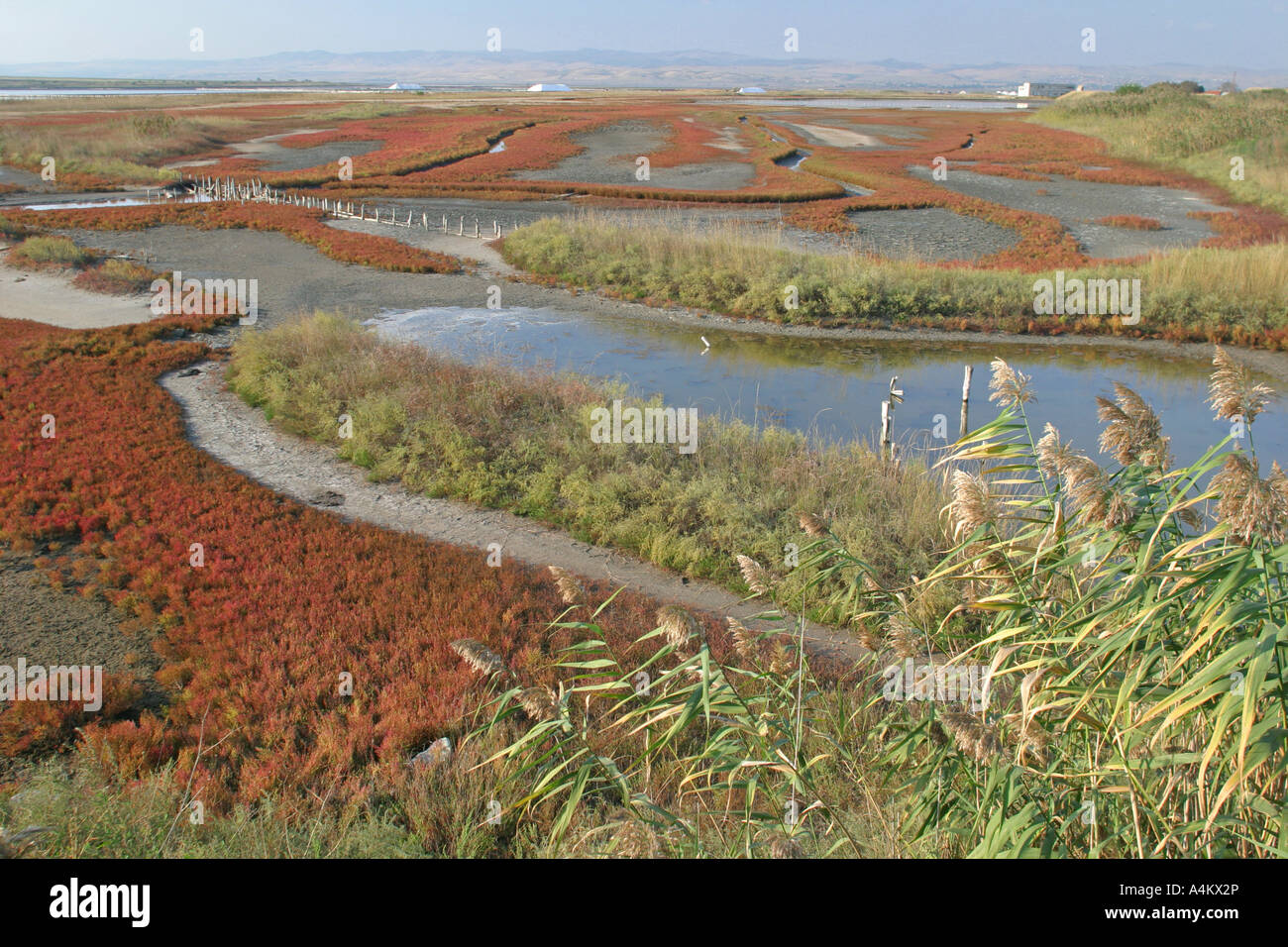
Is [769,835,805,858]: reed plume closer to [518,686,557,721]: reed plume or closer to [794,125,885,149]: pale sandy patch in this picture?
[518,686,557,721]: reed plume

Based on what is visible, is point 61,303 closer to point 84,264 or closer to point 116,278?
point 116,278

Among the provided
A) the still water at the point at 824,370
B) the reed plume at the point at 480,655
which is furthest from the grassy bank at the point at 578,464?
the reed plume at the point at 480,655

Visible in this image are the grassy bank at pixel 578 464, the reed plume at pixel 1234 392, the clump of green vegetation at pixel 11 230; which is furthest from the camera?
the clump of green vegetation at pixel 11 230

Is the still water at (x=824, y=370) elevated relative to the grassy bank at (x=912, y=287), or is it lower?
lower

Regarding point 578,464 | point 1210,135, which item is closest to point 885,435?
point 578,464

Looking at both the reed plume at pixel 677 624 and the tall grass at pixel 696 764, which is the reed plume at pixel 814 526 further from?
the reed plume at pixel 677 624
